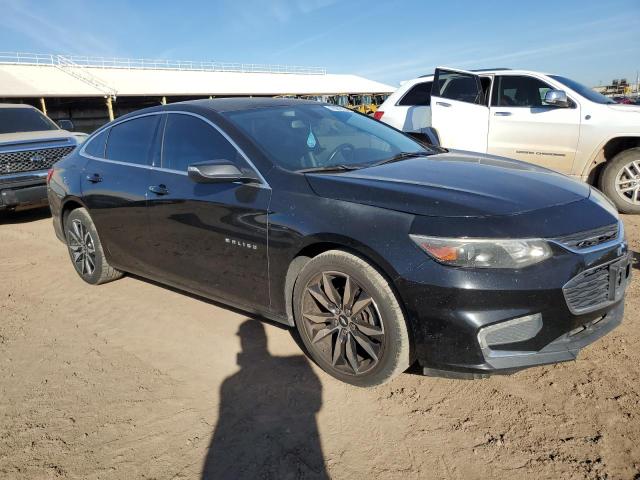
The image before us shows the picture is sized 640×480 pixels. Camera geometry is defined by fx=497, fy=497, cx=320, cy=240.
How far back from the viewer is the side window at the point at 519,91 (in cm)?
682

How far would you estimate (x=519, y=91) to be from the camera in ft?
22.9

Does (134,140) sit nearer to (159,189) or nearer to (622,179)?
(159,189)

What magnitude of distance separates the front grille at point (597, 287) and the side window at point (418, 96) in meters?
5.88

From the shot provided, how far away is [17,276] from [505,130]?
6287 mm

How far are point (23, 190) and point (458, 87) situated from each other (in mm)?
6610

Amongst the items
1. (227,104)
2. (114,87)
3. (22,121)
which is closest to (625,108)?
(227,104)

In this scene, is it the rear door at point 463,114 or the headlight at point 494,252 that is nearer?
the headlight at point 494,252

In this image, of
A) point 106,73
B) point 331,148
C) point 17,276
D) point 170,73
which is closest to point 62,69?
point 106,73

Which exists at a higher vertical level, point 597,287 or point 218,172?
point 218,172

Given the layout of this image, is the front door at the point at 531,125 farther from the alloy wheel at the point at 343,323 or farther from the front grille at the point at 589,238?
the alloy wheel at the point at 343,323

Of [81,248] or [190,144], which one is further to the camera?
[81,248]

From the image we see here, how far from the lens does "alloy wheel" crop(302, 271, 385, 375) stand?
8.61ft

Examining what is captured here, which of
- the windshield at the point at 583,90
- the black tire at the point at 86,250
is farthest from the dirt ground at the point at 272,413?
the windshield at the point at 583,90

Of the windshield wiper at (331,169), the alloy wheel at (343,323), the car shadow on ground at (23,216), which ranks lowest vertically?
the car shadow on ground at (23,216)
